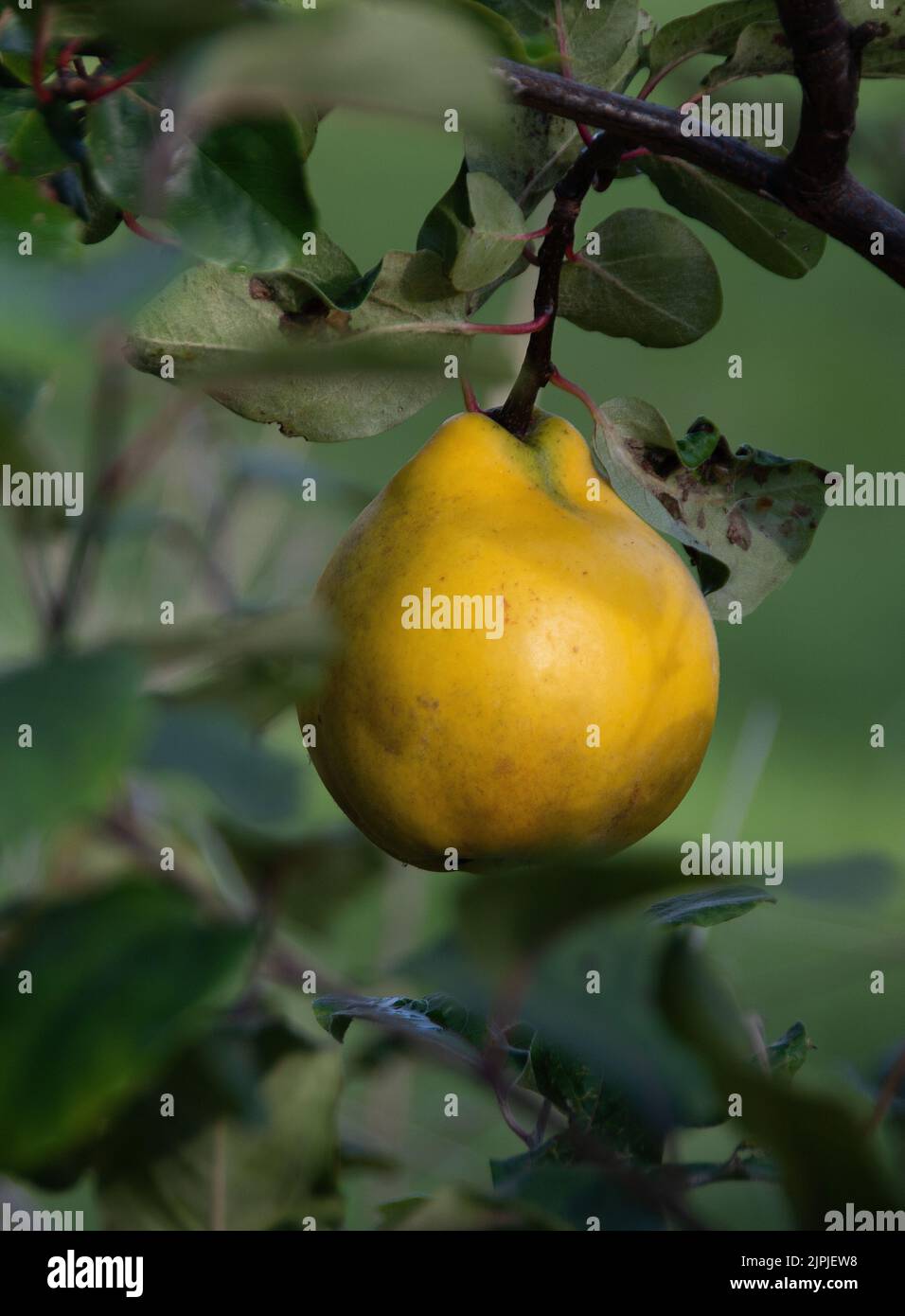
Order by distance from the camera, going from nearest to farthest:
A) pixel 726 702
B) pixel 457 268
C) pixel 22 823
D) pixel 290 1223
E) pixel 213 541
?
pixel 22 823, pixel 290 1223, pixel 457 268, pixel 213 541, pixel 726 702

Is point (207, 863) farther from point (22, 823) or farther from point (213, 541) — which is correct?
point (22, 823)

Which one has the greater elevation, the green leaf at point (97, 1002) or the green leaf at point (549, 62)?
the green leaf at point (549, 62)

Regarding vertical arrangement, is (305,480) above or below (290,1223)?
above

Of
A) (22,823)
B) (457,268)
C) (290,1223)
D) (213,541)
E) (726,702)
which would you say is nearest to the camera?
(22,823)

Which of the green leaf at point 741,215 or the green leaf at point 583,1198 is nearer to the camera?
the green leaf at point 583,1198

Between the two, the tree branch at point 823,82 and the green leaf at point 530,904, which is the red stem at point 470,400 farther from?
the green leaf at point 530,904

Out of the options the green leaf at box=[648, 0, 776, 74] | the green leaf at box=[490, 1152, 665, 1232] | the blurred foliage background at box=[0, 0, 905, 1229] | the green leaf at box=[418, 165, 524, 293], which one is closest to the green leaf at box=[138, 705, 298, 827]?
the blurred foliage background at box=[0, 0, 905, 1229]

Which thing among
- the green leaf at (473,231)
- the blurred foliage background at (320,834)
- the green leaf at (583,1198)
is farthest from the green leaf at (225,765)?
the green leaf at (473,231)
